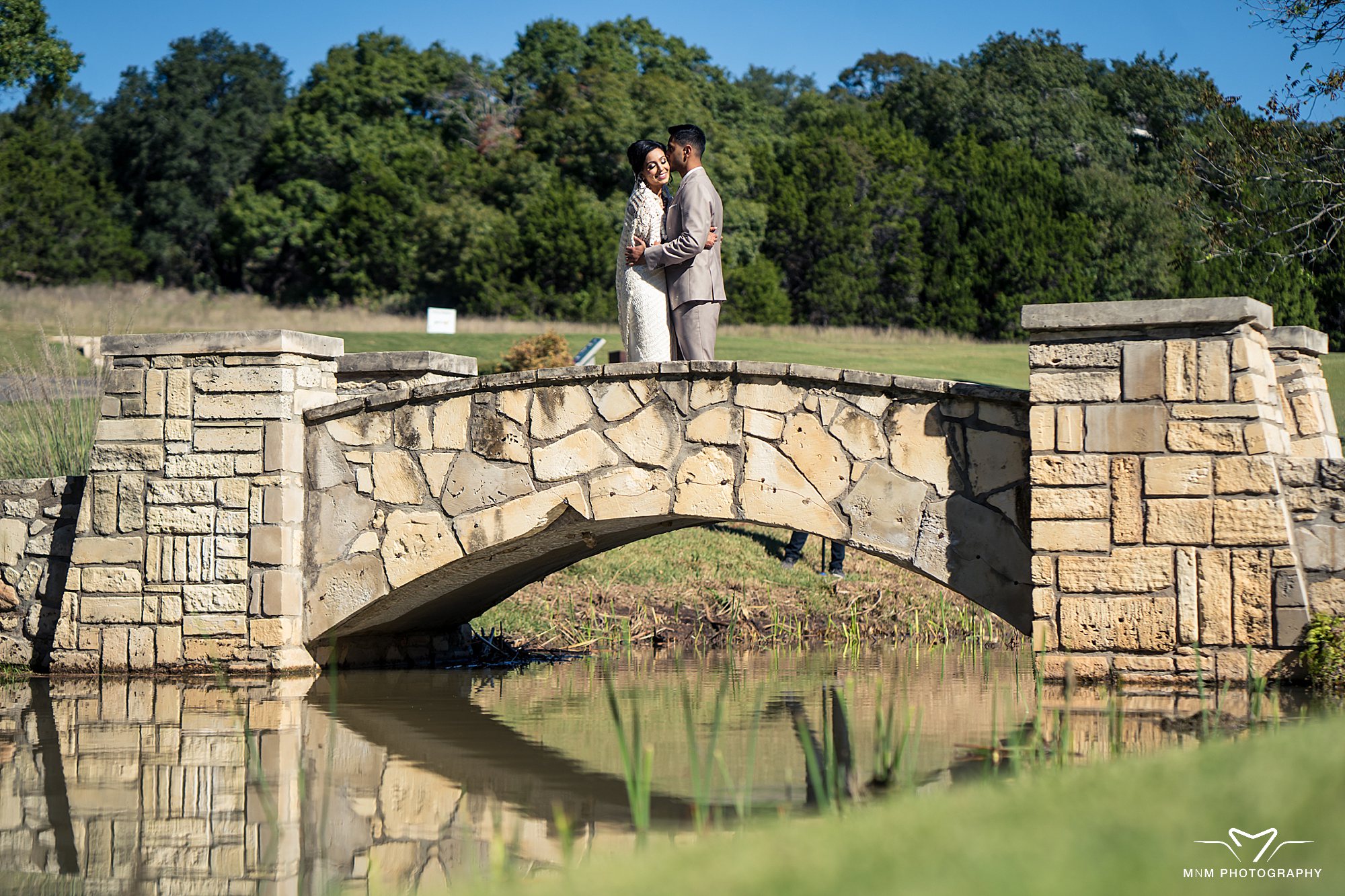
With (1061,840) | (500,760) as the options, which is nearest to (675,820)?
(500,760)

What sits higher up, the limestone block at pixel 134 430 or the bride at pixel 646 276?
the bride at pixel 646 276

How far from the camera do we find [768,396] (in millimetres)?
7590

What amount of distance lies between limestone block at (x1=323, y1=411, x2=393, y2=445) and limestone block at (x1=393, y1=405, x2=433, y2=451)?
49mm

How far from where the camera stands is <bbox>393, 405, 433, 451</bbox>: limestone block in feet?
27.2

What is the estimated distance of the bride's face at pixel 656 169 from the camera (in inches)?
320

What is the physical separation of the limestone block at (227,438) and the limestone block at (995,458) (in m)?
4.12

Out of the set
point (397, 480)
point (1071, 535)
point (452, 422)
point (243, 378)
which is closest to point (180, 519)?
point (243, 378)

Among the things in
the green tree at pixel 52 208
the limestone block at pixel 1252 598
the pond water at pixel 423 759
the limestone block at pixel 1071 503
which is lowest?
the pond water at pixel 423 759

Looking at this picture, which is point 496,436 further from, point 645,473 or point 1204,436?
point 1204,436

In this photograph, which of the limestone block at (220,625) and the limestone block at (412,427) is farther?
the limestone block at (220,625)

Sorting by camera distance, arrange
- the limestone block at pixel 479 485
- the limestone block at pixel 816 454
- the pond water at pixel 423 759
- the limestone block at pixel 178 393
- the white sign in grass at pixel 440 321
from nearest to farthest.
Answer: the pond water at pixel 423 759 → the limestone block at pixel 816 454 → the limestone block at pixel 479 485 → the limestone block at pixel 178 393 → the white sign in grass at pixel 440 321

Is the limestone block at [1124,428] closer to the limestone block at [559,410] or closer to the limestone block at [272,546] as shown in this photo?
the limestone block at [559,410]

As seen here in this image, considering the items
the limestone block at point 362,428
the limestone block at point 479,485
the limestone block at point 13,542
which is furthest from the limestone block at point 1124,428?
the limestone block at point 13,542

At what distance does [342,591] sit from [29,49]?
25.1 metres
